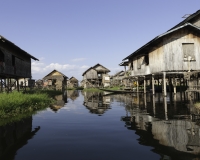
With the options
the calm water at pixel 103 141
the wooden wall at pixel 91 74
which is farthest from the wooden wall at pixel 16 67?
the wooden wall at pixel 91 74

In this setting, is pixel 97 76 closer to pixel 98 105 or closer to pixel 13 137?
pixel 98 105

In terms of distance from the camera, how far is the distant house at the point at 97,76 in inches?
2144

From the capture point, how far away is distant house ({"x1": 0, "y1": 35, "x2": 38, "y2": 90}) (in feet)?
60.8

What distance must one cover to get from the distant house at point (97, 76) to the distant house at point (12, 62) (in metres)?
26.8

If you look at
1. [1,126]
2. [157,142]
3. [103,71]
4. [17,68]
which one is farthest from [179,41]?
[103,71]

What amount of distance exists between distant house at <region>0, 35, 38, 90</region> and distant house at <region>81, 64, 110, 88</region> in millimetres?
26829

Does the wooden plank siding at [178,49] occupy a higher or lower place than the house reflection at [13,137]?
higher

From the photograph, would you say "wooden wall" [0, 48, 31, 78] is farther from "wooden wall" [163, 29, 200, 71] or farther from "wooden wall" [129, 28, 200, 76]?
"wooden wall" [163, 29, 200, 71]

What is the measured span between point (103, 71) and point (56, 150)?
5098 centimetres

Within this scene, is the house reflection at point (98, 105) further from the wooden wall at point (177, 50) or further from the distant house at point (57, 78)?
the distant house at point (57, 78)

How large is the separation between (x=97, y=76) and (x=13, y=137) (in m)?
47.6

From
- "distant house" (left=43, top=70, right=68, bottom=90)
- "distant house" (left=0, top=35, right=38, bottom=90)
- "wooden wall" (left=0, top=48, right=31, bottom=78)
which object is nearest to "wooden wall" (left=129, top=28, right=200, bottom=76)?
"distant house" (left=0, top=35, right=38, bottom=90)

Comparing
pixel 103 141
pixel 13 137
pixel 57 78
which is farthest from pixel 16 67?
pixel 57 78

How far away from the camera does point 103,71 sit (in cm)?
5612
